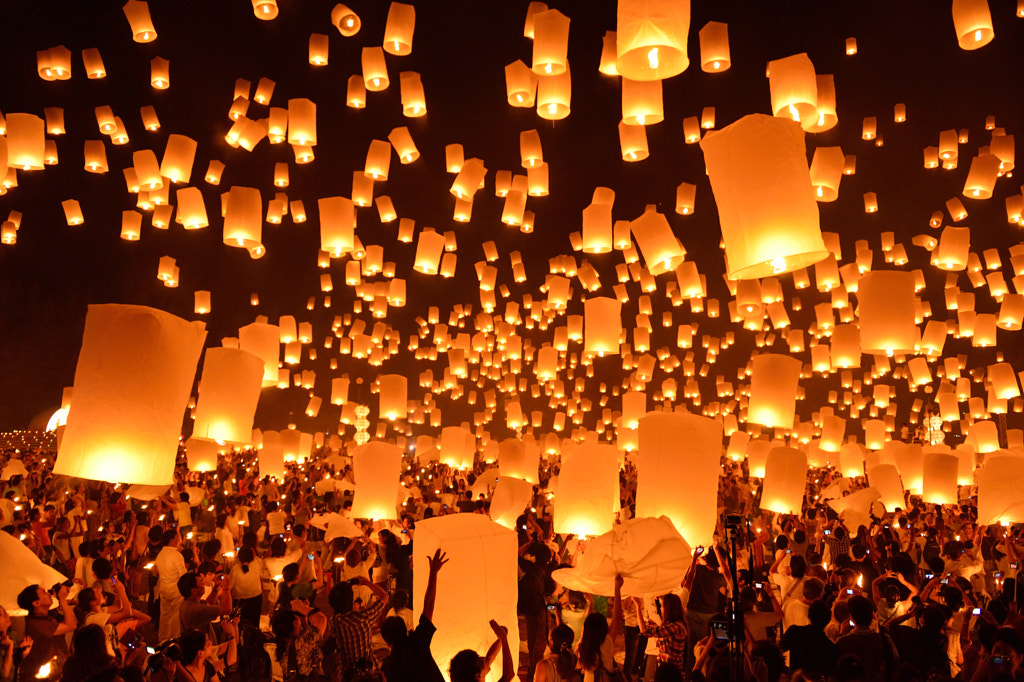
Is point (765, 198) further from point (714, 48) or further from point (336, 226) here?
point (336, 226)

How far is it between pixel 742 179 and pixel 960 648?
3.63 metres

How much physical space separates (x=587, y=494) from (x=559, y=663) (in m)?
3.12

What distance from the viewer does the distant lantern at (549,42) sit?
240 inches

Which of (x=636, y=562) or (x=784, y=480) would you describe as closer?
(x=636, y=562)

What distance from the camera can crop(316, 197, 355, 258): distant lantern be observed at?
8.13 m

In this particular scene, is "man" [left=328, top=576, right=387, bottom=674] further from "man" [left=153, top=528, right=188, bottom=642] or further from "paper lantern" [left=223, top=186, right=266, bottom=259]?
"paper lantern" [left=223, top=186, right=266, bottom=259]

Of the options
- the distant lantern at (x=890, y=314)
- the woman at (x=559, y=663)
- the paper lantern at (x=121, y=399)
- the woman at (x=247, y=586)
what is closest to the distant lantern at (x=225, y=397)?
the woman at (x=247, y=586)

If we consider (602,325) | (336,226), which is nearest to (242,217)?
(336,226)

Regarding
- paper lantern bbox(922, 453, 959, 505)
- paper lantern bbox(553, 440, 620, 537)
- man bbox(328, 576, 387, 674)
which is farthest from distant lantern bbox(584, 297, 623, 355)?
man bbox(328, 576, 387, 674)

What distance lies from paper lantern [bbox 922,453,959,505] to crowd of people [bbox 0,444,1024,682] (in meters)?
0.72

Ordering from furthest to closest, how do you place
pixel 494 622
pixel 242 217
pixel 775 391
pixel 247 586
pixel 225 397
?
pixel 775 391 < pixel 242 217 < pixel 247 586 < pixel 225 397 < pixel 494 622

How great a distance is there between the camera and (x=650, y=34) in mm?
4117

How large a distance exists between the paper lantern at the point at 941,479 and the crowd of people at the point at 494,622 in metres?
0.72

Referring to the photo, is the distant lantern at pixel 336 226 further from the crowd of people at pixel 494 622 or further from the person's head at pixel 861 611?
the person's head at pixel 861 611
